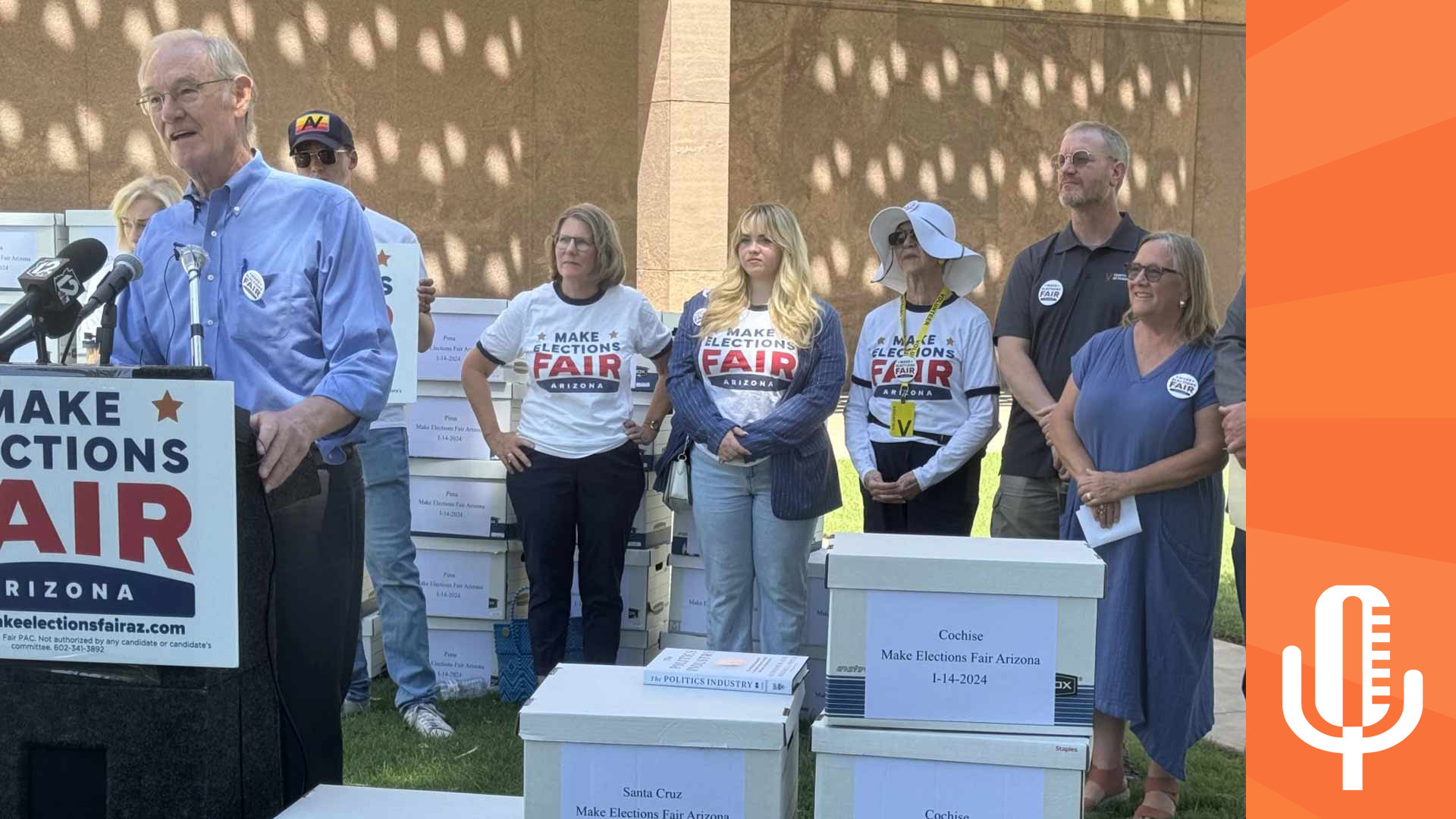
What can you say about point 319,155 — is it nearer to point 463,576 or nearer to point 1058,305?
point 463,576

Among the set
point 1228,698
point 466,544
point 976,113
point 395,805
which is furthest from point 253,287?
point 976,113

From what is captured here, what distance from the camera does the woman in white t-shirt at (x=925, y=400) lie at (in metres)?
5.50

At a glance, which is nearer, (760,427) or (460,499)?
(760,427)

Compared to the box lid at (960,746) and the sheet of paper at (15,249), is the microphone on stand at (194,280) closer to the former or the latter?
the box lid at (960,746)

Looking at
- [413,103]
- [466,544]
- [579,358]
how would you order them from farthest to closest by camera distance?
[413,103]
[466,544]
[579,358]

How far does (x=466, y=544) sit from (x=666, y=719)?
338cm

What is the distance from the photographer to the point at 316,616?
3232 millimetres

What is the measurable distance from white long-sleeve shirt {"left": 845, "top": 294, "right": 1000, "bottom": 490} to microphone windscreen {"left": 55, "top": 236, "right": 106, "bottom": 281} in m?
3.08

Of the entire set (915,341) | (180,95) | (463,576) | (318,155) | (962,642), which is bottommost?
(463,576)
